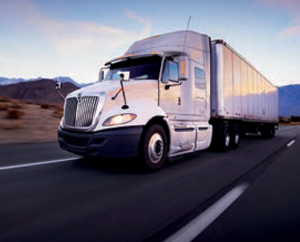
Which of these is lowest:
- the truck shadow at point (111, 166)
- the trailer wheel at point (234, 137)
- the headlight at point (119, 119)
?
the truck shadow at point (111, 166)

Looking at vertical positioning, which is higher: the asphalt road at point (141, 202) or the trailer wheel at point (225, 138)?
the trailer wheel at point (225, 138)

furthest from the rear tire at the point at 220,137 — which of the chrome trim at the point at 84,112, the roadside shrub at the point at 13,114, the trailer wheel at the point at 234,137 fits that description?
the roadside shrub at the point at 13,114

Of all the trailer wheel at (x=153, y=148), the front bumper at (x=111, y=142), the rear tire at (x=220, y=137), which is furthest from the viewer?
the rear tire at (x=220, y=137)

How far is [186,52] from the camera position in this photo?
6.00 meters

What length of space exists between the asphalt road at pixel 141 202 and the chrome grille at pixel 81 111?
87cm

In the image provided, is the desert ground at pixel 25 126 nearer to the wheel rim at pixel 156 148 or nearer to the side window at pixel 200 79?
the wheel rim at pixel 156 148

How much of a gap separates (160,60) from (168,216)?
136 inches

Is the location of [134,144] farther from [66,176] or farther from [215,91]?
[215,91]

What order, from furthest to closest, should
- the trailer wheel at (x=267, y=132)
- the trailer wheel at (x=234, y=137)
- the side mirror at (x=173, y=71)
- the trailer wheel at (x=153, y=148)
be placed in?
the trailer wheel at (x=267, y=132) < the trailer wheel at (x=234, y=137) < the side mirror at (x=173, y=71) < the trailer wheel at (x=153, y=148)

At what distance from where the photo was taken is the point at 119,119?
4078mm

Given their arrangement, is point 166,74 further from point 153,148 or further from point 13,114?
point 13,114

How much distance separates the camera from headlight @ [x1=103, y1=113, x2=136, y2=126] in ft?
13.3

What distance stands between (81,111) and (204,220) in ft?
9.35

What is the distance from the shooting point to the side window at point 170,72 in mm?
5002
